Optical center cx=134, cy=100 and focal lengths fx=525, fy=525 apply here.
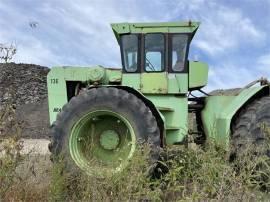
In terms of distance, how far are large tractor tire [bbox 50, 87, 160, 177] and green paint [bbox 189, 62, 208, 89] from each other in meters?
1.26

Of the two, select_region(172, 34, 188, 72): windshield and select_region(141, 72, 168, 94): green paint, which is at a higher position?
select_region(172, 34, 188, 72): windshield

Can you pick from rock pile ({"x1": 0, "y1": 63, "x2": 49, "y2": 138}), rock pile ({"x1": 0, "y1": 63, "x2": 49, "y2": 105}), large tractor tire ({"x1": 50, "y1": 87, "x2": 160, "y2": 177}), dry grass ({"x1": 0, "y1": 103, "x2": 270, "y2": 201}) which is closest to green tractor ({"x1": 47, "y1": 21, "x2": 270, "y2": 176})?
large tractor tire ({"x1": 50, "y1": 87, "x2": 160, "y2": 177})

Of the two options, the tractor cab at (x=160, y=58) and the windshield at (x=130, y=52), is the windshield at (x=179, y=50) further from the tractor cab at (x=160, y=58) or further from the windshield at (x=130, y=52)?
the windshield at (x=130, y=52)

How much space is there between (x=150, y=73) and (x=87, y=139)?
57.9 inches

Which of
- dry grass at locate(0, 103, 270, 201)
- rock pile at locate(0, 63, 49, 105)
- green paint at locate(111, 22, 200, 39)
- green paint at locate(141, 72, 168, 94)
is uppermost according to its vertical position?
rock pile at locate(0, 63, 49, 105)

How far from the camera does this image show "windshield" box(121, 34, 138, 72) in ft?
27.1

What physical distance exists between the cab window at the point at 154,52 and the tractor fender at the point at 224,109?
97 cm

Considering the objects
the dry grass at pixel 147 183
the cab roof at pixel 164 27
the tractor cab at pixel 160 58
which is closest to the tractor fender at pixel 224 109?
the tractor cab at pixel 160 58

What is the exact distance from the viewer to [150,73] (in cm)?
812

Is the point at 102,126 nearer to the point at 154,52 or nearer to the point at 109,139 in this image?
the point at 109,139

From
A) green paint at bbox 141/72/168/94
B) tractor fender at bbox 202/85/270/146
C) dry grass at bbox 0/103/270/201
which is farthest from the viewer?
green paint at bbox 141/72/168/94

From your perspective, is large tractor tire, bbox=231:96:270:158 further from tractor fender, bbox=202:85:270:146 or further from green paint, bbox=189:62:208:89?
green paint, bbox=189:62:208:89

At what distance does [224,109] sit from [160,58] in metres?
1.26

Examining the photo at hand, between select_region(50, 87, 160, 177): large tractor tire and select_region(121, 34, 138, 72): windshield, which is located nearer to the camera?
select_region(50, 87, 160, 177): large tractor tire
